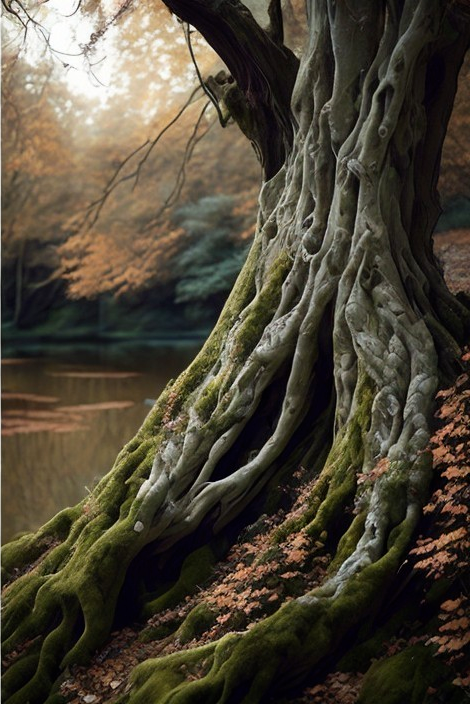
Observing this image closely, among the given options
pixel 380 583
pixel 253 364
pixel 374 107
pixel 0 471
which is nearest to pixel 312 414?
pixel 253 364

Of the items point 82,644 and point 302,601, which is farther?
point 82,644

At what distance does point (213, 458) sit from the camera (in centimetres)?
433

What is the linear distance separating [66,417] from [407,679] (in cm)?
452

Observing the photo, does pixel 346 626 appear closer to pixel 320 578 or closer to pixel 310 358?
pixel 320 578

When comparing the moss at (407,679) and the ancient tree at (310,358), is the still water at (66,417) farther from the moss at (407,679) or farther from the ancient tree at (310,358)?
the moss at (407,679)

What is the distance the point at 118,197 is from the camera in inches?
279

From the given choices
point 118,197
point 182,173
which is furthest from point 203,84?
point 118,197

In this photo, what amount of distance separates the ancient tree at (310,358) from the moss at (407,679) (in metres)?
0.36

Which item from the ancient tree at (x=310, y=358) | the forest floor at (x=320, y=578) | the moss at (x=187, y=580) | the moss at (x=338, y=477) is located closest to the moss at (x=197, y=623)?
the forest floor at (x=320, y=578)

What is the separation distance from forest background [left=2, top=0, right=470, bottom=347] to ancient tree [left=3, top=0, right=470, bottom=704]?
72.9 inches

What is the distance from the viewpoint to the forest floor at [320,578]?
3.40 meters

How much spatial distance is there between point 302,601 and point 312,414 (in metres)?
1.13

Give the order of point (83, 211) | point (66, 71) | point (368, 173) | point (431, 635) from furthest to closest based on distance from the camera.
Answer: point (83, 211) < point (66, 71) < point (368, 173) < point (431, 635)

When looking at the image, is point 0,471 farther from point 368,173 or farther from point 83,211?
point 368,173
